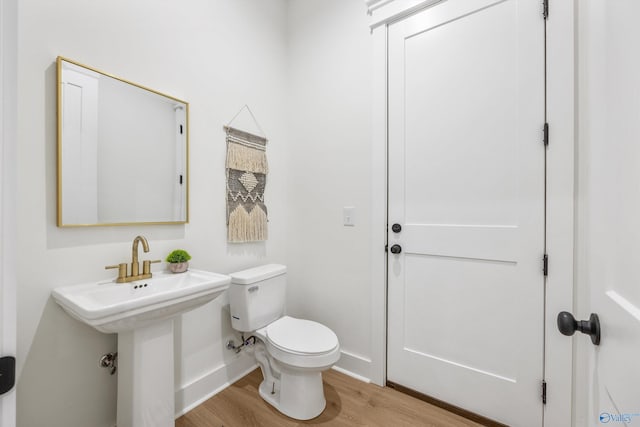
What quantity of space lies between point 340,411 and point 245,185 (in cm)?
146

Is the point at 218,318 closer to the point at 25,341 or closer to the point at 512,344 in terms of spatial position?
the point at 25,341

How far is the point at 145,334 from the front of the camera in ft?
3.70

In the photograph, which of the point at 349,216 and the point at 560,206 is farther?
the point at 349,216

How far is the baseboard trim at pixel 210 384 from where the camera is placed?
145cm

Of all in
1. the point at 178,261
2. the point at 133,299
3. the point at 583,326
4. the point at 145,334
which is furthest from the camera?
the point at 178,261

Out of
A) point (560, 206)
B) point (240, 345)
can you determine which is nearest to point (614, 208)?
point (560, 206)

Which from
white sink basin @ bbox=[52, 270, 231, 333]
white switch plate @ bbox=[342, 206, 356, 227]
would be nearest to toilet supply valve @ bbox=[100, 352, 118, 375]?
white sink basin @ bbox=[52, 270, 231, 333]

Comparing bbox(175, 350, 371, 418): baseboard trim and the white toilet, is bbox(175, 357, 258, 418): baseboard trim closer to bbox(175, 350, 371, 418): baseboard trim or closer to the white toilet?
bbox(175, 350, 371, 418): baseboard trim

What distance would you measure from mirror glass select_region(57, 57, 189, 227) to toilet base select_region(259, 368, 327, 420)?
1.04 meters

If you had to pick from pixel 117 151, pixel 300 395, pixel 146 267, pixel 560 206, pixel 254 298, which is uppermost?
pixel 117 151

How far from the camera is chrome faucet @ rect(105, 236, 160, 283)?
47.0 inches

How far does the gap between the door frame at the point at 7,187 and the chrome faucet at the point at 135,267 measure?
85 centimetres

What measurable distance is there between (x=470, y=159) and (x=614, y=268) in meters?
1.05

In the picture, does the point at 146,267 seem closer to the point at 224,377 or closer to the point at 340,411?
the point at 224,377
